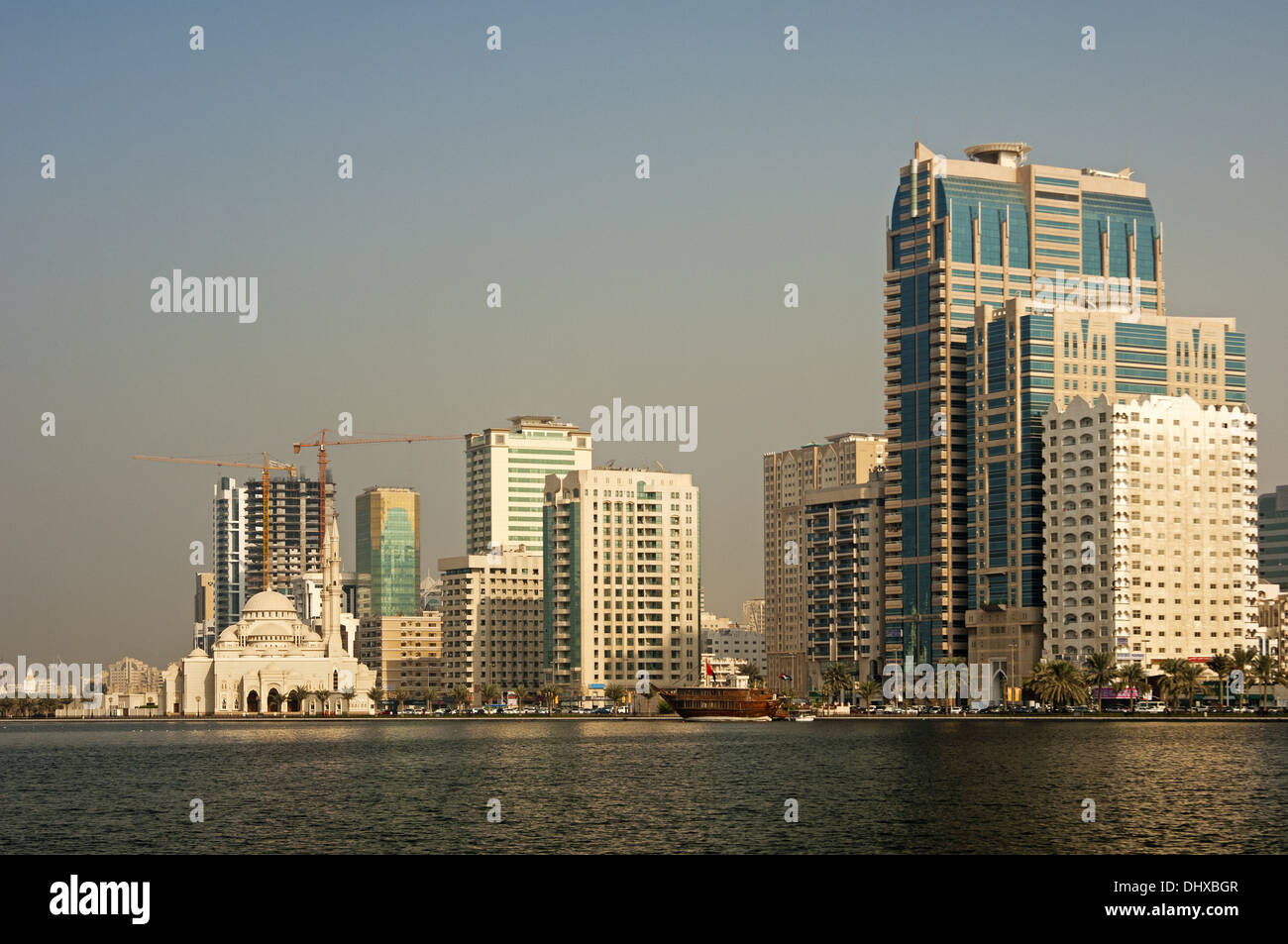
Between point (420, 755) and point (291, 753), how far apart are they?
1760 cm

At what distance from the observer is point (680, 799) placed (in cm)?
10406

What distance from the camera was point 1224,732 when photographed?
194 meters

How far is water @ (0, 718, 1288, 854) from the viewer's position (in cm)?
8006

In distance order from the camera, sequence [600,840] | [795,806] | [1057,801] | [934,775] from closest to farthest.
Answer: [600,840], [795,806], [1057,801], [934,775]

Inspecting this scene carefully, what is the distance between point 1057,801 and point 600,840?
33.8 meters

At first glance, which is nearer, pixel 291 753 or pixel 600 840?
pixel 600 840

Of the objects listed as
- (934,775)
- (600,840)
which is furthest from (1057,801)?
(600,840)

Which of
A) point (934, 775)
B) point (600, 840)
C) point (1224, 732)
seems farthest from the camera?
point (1224, 732)

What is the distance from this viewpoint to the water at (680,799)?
263 ft
